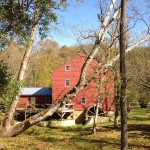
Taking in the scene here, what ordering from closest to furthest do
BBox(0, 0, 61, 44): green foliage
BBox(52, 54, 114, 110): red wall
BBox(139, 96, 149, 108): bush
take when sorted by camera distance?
BBox(0, 0, 61, 44): green foliage → BBox(52, 54, 114, 110): red wall → BBox(139, 96, 149, 108): bush

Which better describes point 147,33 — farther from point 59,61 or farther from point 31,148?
point 59,61

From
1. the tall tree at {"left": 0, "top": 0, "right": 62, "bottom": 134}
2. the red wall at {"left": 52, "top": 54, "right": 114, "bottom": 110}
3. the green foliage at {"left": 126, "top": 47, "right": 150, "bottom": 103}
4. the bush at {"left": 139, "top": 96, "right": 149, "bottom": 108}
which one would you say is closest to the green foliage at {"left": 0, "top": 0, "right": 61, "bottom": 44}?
the tall tree at {"left": 0, "top": 0, "right": 62, "bottom": 134}

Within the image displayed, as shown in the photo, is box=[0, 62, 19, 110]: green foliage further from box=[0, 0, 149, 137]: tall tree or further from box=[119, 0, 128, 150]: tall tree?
box=[119, 0, 128, 150]: tall tree

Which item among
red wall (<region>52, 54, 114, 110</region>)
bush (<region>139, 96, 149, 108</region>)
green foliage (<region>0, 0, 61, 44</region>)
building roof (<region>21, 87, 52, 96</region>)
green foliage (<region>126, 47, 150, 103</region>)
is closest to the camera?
green foliage (<region>0, 0, 61, 44</region>)

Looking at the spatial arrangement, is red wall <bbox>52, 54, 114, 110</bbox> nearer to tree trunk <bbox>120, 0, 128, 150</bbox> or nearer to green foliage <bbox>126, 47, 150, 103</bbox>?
green foliage <bbox>126, 47, 150, 103</bbox>

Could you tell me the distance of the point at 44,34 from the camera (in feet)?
52.2

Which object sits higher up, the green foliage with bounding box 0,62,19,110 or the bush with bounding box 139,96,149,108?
the green foliage with bounding box 0,62,19,110

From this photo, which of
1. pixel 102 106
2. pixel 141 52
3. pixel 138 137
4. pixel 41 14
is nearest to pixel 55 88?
pixel 102 106

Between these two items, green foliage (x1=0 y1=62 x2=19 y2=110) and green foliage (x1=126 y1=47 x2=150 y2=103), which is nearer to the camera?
green foliage (x1=0 y1=62 x2=19 y2=110)

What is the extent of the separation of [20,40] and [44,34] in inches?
87.2

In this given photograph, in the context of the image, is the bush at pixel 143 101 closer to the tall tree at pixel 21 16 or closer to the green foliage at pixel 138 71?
the green foliage at pixel 138 71

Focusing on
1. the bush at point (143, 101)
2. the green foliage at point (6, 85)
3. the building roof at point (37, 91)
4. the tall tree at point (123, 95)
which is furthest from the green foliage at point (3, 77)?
the bush at point (143, 101)

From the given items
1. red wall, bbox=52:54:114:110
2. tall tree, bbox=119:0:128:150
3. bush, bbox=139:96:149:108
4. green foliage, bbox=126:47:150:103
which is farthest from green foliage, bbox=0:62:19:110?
bush, bbox=139:96:149:108

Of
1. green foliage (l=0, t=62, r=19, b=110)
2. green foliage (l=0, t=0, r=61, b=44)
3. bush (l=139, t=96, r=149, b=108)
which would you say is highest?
green foliage (l=0, t=0, r=61, b=44)
